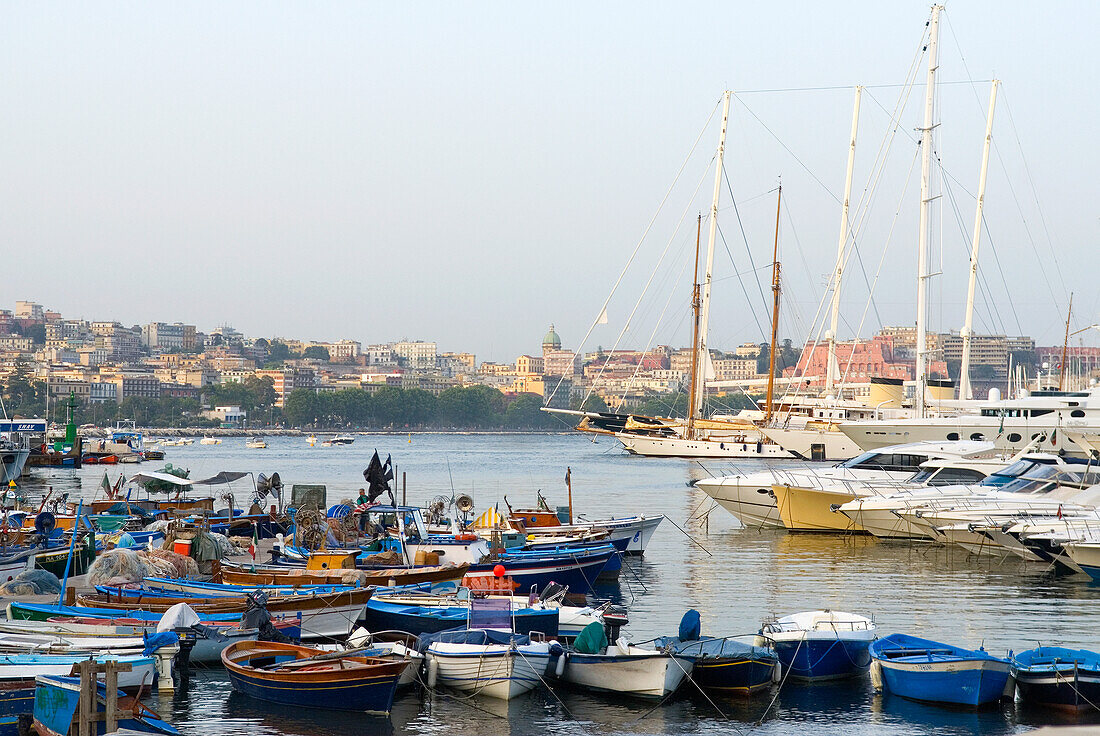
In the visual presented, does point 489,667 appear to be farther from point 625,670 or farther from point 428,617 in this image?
point 428,617

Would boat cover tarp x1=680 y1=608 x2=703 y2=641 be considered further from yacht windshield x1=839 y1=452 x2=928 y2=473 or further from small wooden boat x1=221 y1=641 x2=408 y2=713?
yacht windshield x1=839 y1=452 x2=928 y2=473

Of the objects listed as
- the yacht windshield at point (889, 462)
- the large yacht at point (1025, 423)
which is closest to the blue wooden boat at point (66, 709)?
the yacht windshield at point (889, 462)

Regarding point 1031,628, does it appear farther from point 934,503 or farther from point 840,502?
point 840,502

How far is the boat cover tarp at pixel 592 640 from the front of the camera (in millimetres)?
16094

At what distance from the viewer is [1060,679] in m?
14.9

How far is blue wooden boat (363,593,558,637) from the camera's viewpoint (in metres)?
17.8

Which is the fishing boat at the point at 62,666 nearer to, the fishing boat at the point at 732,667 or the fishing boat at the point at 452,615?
the fishing boat at the point at 452,615

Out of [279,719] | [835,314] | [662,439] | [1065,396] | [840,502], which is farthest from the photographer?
[662,439]

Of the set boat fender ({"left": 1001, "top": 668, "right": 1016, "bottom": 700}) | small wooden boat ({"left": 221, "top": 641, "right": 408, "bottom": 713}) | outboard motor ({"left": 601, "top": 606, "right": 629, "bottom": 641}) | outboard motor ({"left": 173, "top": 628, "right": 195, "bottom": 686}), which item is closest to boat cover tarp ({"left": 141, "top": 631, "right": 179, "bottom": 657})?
outboard motor ({"left": 173, "top": 628, "right": 195, "bottom": 686})

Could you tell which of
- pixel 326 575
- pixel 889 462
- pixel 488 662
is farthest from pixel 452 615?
pixel 889 462

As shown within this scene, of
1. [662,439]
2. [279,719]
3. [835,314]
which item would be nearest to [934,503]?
[279,719]

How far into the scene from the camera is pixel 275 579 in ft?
66.1

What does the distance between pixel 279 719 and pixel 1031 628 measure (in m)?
11.9

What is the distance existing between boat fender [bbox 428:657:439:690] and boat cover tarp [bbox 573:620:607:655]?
5.85 feet
